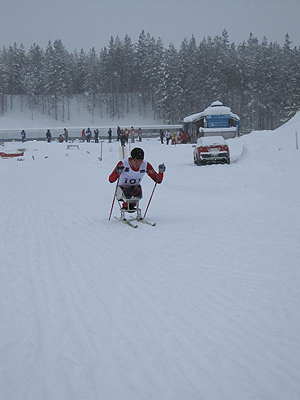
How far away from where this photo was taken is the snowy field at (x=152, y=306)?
2701 millimetres

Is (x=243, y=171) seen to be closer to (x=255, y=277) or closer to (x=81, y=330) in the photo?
(x=255, y=277)

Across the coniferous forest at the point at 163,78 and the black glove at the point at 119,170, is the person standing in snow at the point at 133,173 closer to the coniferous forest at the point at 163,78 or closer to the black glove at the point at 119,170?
the black glove at the point at 119,170

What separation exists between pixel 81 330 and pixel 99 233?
434 centimetres

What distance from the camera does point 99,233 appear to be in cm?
775

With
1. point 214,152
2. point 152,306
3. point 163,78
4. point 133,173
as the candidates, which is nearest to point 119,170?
point 133,173

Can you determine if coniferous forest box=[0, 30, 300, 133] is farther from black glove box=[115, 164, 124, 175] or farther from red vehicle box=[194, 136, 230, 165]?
black glove box=[115, 164, 124, 175]

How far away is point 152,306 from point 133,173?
5.07m

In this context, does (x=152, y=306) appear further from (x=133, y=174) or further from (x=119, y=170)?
(x=133, y=174)

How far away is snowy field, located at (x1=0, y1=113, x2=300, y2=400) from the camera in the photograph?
2.70 meters

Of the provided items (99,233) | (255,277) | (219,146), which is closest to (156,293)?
(255,277)

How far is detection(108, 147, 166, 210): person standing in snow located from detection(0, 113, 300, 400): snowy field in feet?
2.41

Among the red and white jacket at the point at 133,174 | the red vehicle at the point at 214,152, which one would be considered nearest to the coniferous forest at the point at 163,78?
the red vehicle at the point at 214,152

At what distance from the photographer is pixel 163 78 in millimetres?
71250

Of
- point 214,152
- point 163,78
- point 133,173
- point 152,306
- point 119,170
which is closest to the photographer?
point 152,306
